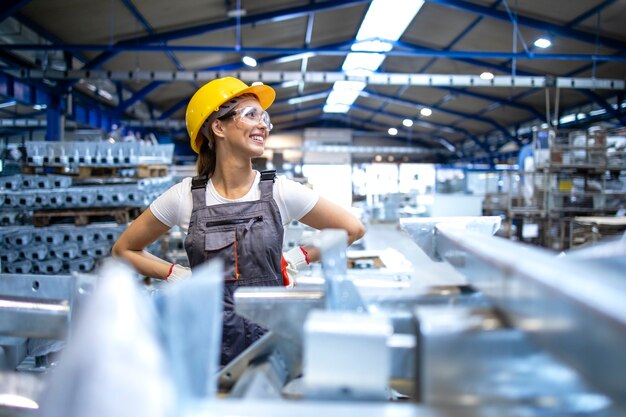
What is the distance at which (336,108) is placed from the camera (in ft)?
68.8

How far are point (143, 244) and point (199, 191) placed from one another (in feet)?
1.59

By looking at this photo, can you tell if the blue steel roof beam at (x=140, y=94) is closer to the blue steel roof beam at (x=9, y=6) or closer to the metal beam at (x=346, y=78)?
the metal beam at (x=346, y=78)

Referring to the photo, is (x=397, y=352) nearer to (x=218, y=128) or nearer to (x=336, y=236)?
(x=336, y=236)

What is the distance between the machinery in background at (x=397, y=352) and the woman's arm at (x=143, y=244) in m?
1.57

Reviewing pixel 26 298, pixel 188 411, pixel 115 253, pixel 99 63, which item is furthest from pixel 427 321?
pixel 99 63

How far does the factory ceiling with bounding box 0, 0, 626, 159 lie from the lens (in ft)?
25.6

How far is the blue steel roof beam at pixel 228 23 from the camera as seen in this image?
28.7 feet

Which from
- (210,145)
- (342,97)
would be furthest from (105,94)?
(210,145)

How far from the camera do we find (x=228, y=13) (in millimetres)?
8477

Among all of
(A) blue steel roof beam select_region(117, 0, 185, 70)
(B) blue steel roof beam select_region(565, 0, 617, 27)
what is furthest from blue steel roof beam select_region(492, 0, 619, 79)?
(A) blue steel roof beam select_region(117, 0, 185, 70)

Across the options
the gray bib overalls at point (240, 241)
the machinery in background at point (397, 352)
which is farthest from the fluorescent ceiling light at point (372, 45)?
the machinery in background at point (397, 352)

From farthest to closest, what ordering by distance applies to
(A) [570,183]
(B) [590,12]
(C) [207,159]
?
(A) [570,183] < (B) [590,12] < (C) [207,159]

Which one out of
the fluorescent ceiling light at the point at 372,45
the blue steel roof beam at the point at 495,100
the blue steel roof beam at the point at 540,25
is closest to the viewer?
the blue steel roof beam at the point at 540,25

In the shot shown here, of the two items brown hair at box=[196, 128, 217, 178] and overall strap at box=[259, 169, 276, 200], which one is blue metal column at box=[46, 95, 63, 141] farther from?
overall strap at box=[259, 169, 276, 200]
